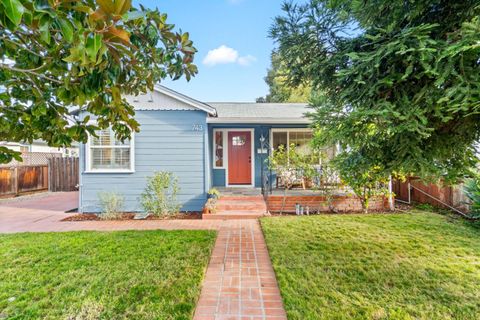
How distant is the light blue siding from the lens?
7.45 meters

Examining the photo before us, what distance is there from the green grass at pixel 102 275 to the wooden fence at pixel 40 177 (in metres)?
6.80

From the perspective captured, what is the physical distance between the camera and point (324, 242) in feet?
14.8

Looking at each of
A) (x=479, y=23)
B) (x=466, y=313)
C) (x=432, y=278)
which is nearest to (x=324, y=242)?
(x=432, y=278)

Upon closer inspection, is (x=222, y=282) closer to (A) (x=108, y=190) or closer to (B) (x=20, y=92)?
(B) (x=20, y=92)

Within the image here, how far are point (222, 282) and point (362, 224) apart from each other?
4.00 m

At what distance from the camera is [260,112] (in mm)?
10102

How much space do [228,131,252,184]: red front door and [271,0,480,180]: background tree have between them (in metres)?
A: 5.98

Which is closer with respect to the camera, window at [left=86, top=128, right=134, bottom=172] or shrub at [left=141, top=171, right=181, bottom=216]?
shrub at [left=141, top=171, right=181, bottom=216]

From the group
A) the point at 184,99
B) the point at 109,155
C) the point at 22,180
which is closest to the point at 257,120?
the point at 184,99

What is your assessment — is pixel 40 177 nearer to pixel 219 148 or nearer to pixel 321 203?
pixel 219 148

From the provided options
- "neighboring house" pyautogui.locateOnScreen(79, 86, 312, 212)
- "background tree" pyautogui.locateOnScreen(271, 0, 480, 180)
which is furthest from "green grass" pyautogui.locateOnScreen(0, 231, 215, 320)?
"background tree" pyautogui.locateOnScreen(271, 0, 480, 180)

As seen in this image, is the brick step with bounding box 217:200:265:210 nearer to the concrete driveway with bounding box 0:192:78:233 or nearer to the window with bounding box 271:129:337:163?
the window with bounding box 271:129:337:163

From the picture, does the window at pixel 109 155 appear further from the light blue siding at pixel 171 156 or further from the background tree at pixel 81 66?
the background tree at pixel 81 66

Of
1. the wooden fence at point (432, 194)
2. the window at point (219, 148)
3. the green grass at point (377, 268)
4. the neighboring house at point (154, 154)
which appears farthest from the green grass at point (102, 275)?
the wooden fence at point (432, 194)
